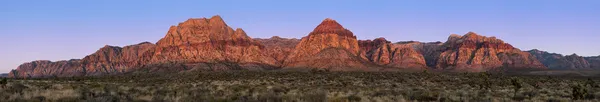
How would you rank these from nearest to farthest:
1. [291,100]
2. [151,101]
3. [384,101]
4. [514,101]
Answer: [151,101], [291,100], [384,101], [514,101]

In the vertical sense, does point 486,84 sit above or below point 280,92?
below

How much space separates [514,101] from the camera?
2320cm

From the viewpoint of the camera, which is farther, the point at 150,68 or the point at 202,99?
the point at 150,68

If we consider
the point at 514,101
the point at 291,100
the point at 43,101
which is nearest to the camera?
the point at 43,101

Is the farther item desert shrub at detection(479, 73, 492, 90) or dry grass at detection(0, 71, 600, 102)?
desert shrub at detection(479, 73, 492, 90)

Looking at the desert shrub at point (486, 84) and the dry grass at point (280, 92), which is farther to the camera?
the desert shrub at point (486, 84)

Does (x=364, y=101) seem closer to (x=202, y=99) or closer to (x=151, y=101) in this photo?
(x=202, y=99)

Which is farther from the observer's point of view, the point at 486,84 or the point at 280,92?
the point at 486,84

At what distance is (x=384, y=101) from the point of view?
65.9 feet

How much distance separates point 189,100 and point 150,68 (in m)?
180

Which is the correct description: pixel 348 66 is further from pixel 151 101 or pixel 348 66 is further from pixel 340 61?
pixel 151 101

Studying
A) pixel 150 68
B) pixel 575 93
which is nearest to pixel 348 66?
pixel 150 68

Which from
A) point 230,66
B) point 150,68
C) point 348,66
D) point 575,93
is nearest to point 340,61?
point 348,66

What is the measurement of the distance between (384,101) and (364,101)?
125 centimetres
